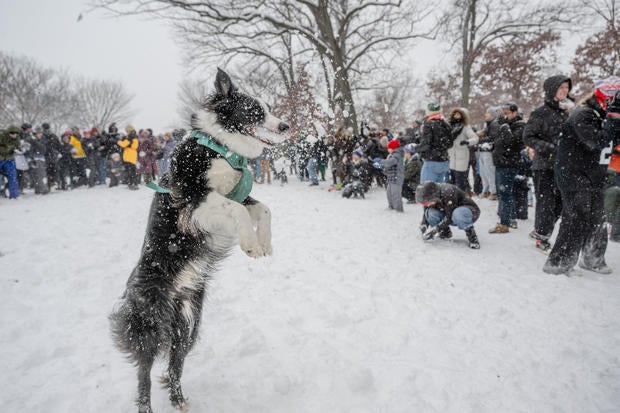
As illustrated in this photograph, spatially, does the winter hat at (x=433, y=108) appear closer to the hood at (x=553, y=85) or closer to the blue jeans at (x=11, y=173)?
the hood at (x=553, y=85)

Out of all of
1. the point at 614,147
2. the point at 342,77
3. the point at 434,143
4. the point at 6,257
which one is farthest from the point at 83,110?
the point at 614,147

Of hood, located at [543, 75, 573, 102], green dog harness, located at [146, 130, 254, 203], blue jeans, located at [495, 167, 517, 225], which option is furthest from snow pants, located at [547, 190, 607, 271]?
green dog harness, located at [146, 130, 254, 203]

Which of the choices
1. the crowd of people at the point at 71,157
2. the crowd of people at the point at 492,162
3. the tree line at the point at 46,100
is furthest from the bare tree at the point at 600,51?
the tree line at the point at 46,100

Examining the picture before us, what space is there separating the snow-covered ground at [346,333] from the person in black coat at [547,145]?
0.52 metres

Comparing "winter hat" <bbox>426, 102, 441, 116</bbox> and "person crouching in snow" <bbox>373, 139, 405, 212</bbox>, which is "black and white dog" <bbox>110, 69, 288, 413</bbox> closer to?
"winter hat" <bbox>426, 102, 441, 116</bbox>

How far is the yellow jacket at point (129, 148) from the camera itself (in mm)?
11680

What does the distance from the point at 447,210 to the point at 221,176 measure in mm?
4344

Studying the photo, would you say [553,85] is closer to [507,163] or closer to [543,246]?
[507,163]

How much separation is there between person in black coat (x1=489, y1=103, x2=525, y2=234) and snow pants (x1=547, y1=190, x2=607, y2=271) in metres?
1.83

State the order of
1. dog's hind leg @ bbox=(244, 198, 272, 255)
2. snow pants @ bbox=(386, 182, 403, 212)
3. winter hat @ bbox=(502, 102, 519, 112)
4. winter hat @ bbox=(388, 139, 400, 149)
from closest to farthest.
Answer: dog's hind leg @ bbox=(244, 198, 272, 255)
winter hat @ bbox=(502, 102, 519, 112)
winter hat @ bbox=(388, 139, 400, 149)
snow pants @ bbox=(386, 182, 403, 212)

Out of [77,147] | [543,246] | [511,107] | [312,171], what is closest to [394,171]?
[511,107]

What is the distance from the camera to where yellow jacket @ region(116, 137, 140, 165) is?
1168cm

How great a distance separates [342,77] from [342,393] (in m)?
13.0

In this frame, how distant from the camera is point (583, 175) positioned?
361 cm
